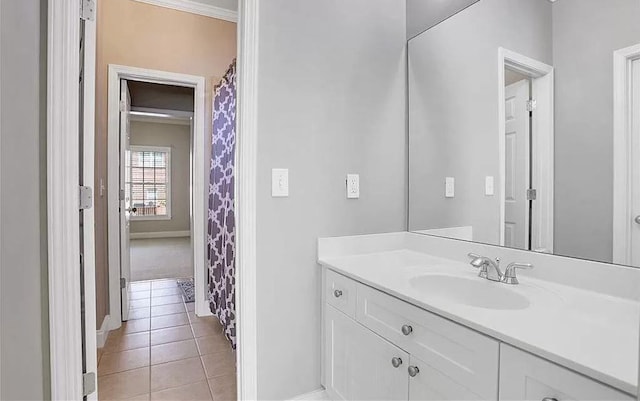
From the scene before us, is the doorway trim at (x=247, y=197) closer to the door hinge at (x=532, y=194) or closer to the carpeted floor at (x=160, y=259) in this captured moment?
the door hinge at (x=532, y=194)

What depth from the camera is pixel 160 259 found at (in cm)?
530

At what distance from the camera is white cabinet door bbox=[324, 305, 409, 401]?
3.81ft

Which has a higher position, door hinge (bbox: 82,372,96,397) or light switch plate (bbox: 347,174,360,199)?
light switch plate (bbox: 347,174,360,199)

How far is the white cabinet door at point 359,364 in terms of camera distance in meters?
1.16

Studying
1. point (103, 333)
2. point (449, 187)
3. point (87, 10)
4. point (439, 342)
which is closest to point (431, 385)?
point (439, 342)

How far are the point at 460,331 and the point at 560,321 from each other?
0.26 meters

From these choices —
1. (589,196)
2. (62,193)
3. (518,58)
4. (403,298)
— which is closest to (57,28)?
(62,193)

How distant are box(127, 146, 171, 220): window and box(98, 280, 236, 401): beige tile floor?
16.5ft

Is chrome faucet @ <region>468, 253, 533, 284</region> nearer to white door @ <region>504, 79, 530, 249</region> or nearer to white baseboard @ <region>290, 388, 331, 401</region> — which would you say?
white door @ <region>504, 79, 530, 249</region>

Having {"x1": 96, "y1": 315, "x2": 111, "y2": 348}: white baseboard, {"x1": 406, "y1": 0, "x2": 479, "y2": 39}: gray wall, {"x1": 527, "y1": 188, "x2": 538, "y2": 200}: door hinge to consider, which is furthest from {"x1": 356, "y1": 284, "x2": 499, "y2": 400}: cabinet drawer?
{"x1": 96, "y1": 315, "x2": 111, "y2": 348}: white baseboard

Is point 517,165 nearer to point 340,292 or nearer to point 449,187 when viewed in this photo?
point 449,187

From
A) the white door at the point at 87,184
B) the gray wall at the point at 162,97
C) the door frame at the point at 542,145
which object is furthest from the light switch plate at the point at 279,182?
the gray wall at the point at 162,97

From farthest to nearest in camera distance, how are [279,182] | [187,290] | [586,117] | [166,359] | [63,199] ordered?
[187,290] → [166,359] → [279,182] → [63,199] → [586,117]

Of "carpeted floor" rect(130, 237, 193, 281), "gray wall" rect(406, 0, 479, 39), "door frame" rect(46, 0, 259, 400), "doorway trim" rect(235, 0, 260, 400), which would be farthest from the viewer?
"carpeted floor" rect(130, 237, 193, 281)
